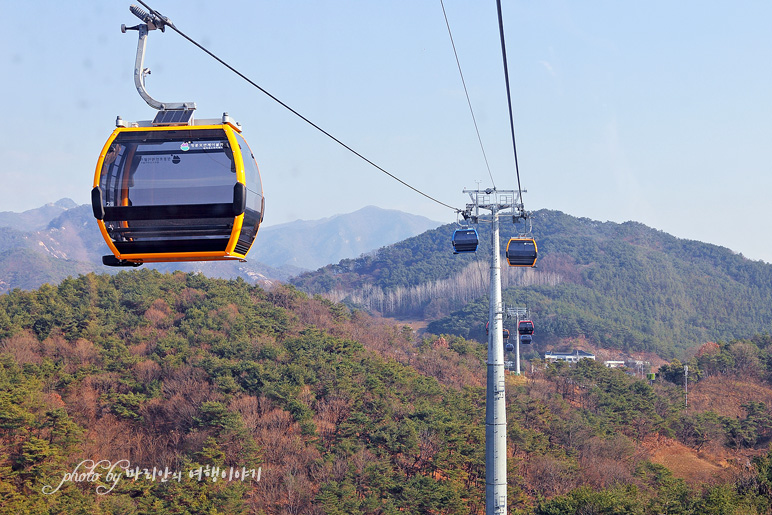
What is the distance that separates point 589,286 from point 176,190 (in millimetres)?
125150

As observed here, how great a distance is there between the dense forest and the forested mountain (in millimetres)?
47227

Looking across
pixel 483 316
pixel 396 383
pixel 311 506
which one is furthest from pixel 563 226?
pixel 311 506

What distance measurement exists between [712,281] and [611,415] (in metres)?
103

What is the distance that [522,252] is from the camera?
15.4 metres

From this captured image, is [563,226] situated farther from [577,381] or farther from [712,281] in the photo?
[577,381]

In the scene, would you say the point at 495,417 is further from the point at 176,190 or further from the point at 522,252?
the point at 176,190

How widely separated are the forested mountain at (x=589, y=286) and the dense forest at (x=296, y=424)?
155 feet

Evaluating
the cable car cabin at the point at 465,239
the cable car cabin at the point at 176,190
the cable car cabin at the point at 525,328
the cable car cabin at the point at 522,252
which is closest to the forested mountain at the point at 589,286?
the cable car cabin at the point at 525,328

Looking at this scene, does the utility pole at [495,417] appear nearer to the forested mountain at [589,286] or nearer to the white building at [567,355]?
the white building at [567,355]

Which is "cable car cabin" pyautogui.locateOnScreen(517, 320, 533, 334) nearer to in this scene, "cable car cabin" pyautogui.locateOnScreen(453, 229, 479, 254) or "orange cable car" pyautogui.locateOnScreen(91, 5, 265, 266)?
"cable car cabin" pyautogui.locateOnScreen(453, 229, 479, 254)

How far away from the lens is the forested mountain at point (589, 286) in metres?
98.1

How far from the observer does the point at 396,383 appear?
118 feet

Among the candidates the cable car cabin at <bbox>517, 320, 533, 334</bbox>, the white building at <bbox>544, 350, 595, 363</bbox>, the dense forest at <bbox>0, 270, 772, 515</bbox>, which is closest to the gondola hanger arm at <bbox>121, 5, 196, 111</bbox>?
the dense forest at <bbox>0, 270, 772, 515</bbox>

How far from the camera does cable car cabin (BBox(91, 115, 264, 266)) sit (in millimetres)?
5816
